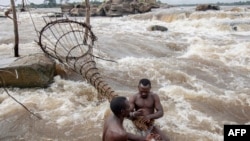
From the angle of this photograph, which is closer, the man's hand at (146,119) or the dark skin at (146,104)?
the man's hand at (146,119)

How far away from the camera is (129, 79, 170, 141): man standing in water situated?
4402mm

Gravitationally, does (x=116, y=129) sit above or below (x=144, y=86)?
below

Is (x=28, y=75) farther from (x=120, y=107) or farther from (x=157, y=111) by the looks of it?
(x=120, y=107)

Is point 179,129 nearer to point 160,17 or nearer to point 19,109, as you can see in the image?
point 19,109

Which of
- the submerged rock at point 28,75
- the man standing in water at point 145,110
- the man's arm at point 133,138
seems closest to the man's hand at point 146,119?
the man standing in water at point 145,110

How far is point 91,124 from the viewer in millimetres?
5645

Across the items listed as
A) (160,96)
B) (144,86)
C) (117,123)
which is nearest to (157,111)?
(144,86)

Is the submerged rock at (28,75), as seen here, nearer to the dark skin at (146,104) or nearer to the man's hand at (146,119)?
the dark skin at (146,104)

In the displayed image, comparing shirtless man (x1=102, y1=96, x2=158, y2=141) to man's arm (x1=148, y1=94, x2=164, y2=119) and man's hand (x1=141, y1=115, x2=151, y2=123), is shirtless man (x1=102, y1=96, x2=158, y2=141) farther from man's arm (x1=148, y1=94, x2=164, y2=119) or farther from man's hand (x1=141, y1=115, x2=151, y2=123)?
man's arm (x1=148, y1=94, x2=164, y2=119)

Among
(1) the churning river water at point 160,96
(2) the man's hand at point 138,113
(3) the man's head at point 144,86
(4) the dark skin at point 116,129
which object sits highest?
(3) the man's head at point 144,86

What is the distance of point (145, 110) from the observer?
4.70 meters

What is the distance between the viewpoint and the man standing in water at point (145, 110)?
4402 mm

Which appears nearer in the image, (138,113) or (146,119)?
(138,113)

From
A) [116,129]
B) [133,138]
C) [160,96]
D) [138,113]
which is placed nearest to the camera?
[116,129]
